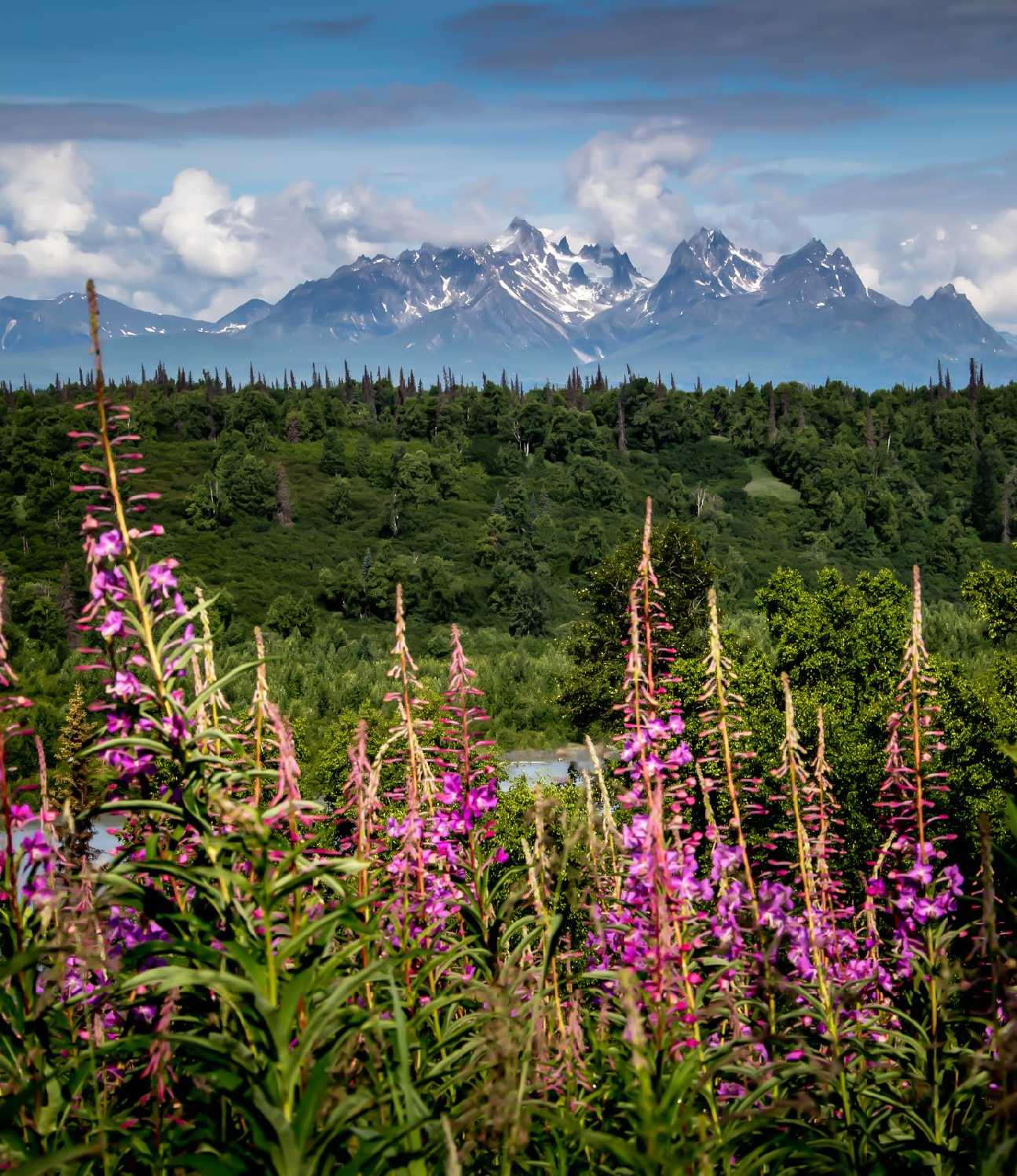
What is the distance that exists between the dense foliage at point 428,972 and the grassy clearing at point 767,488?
486 ft

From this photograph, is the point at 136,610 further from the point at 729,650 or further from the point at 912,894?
the point at 729,650

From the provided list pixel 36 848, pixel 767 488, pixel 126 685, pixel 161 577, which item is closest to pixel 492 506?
pixel 767 488

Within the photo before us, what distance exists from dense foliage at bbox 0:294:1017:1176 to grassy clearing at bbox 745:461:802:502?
148m

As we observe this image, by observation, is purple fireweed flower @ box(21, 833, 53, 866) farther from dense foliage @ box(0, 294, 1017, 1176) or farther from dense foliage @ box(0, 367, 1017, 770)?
dense foliage @ box(0, 367, 1017, 770)

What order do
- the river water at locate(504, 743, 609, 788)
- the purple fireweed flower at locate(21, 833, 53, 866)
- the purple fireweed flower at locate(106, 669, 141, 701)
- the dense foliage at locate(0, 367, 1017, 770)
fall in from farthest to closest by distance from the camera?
the dense foliage at locate(0, 367, 1017, 770) < the river water at locate(504, 743, 609, 788) < the purple fireweed flower at locate(21, 833, 53, 866) < the purple fireweed flower at locate(106, 669, 141, 701)

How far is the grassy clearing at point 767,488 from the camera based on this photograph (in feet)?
496

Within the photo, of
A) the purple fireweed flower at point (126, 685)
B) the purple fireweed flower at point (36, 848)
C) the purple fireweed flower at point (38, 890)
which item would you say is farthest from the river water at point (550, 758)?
the purple fireweed flower at point (126, 685)

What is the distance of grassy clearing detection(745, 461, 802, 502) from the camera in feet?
496

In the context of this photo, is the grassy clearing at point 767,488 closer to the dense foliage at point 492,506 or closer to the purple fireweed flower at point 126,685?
the dense foliage at point 492,506

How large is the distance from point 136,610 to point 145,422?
161 metres

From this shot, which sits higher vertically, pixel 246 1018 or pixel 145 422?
pixel 145 422

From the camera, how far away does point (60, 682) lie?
7531 cm

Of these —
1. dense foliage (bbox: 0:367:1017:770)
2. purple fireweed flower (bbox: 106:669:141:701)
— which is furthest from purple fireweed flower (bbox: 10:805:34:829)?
dense foliage (bbox: 0:367:1017:770)

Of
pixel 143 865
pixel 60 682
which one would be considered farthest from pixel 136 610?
pixel 60 682
